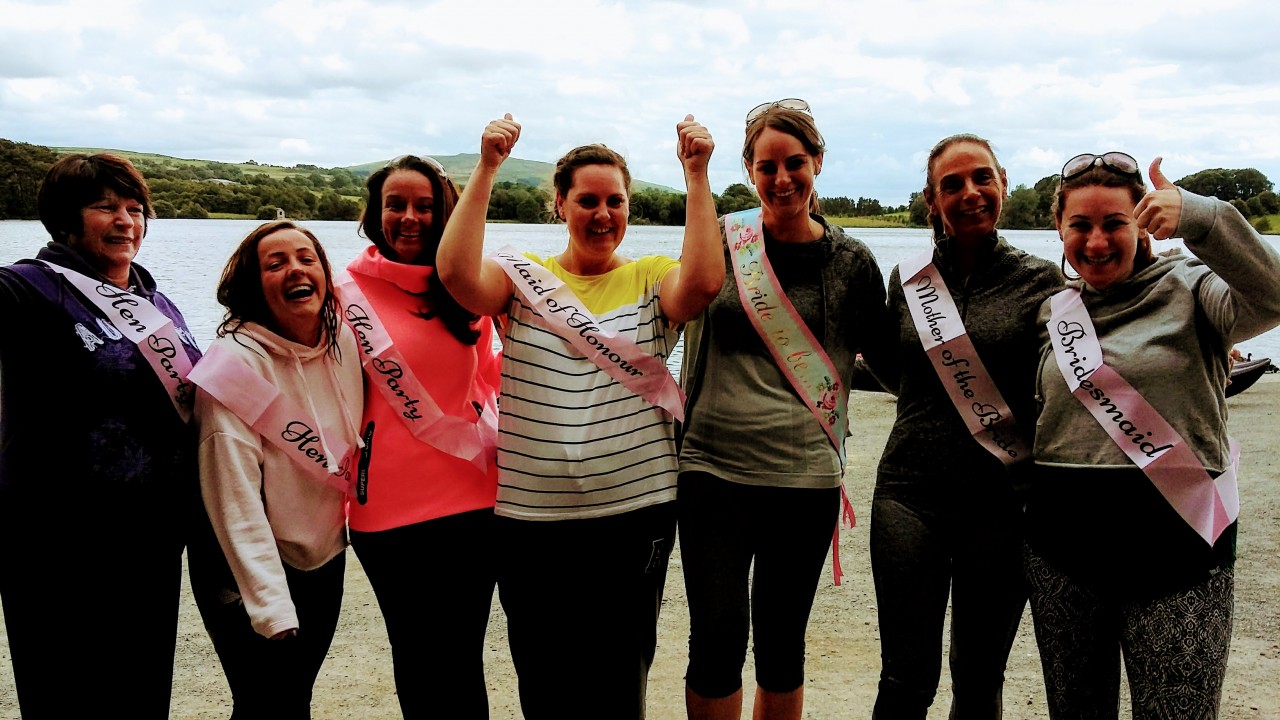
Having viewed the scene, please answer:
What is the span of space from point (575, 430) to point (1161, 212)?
181 centimetres

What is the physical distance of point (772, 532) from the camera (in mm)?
3236

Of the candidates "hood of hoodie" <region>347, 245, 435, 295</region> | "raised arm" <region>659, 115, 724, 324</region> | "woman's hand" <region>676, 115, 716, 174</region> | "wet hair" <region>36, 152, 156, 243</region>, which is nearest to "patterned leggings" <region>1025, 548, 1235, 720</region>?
"raised arm" <region>659, 115, 724, 324</region>

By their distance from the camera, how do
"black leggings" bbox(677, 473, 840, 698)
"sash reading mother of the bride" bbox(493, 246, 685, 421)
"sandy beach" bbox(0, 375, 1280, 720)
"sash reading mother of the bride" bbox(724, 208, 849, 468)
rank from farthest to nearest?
"sandy beach" bbox(0, 375, 1280, 720)
"sash reading mother of the bride" bbox(724, 208, 849, 468)
"black leggings" bbox(677, 473, 840, 698)
"sash reading mother of the bride" bbox(493, 246, 685, 421)

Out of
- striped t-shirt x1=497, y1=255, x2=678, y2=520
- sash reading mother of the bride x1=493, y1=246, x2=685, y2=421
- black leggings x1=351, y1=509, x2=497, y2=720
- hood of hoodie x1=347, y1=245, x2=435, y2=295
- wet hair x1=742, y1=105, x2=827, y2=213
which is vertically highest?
wet hair x1=742, y1=105, x2=827, y2=213

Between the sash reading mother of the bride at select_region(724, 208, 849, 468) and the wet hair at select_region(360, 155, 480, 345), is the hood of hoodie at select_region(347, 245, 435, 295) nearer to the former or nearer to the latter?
the wet hair at select_region(360, 155, 480, 345)

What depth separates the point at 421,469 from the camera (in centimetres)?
319

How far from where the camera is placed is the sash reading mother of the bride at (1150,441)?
267 centimetres

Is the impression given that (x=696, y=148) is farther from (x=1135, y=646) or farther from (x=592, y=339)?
(x=1135, y=646)

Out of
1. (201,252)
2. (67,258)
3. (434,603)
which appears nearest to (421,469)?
(434,603)

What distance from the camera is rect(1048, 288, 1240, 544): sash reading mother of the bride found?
267 centimetres

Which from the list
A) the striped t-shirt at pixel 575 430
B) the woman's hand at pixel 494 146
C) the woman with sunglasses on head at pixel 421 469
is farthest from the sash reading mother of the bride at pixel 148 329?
the woman's hand at pixel 494 146

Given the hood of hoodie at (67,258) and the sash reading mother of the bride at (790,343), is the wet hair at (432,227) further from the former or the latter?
the sash reading mother of the bride at (790,343)

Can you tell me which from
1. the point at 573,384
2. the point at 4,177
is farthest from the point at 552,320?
the point at 4,177

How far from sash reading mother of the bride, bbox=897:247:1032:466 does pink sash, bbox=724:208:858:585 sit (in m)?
0.35
